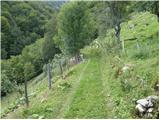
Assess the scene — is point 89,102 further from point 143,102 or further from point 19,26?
point 19,26

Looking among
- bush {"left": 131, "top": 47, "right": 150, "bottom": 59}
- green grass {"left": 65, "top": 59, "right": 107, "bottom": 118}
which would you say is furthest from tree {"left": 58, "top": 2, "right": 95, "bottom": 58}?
green grass {"left": 65, "top": 59, "right": 107, "bottom": 118}

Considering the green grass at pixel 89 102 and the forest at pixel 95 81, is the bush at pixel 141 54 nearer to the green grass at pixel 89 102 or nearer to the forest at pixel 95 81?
the forest at pixel 95 81

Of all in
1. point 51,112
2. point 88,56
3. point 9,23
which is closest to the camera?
point 51,112

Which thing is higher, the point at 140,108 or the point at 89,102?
the point at 140,108

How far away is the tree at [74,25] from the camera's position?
45.2 meters

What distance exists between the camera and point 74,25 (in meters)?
45.0

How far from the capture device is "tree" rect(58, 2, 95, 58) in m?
45.2

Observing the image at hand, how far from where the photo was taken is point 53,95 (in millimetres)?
19516

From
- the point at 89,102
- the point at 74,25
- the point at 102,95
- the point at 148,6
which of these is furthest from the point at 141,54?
the point at 74,25

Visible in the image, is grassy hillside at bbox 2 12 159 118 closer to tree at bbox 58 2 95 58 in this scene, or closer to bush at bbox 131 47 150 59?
bush at bbox 131 47 150 59

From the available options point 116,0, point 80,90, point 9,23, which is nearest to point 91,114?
point 80,90

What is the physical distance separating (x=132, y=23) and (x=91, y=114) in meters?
41.0

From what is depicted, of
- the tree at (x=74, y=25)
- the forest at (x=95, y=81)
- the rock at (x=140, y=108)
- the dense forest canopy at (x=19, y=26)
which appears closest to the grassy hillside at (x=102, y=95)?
the forest at (x=95, y=81)

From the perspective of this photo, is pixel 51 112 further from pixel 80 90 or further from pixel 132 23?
pixel 132 23
